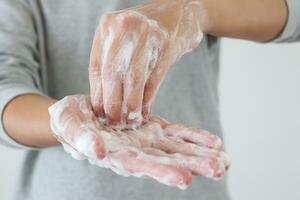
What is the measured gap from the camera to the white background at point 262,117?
1.10 metres

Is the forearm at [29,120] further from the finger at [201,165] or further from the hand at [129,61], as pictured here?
the finger at [201,165]

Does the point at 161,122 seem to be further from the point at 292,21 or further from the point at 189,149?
the point at 292,21

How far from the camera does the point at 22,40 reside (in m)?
0.67

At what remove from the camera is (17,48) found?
667 millimetres

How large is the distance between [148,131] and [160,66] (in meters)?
0.08

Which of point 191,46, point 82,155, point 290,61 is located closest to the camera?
point 82,155

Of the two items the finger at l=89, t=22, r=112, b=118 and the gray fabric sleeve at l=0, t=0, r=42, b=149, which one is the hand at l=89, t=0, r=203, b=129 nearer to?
the finger at l=89, t=22, r=112, b=118

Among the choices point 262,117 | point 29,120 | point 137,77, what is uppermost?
point 137,77

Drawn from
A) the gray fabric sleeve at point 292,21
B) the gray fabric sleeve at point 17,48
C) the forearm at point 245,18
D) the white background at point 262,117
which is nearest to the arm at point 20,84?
the gray fabric sleeve at point 17,48

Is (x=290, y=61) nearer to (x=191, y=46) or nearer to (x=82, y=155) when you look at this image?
(x=191, y=46)

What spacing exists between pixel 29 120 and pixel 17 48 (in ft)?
0.42

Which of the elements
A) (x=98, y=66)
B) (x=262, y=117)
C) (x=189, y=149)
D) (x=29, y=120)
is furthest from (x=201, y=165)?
(x=262, y=117)

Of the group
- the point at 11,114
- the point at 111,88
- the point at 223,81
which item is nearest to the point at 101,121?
the point at 111,88

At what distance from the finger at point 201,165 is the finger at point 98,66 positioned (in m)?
0.12
